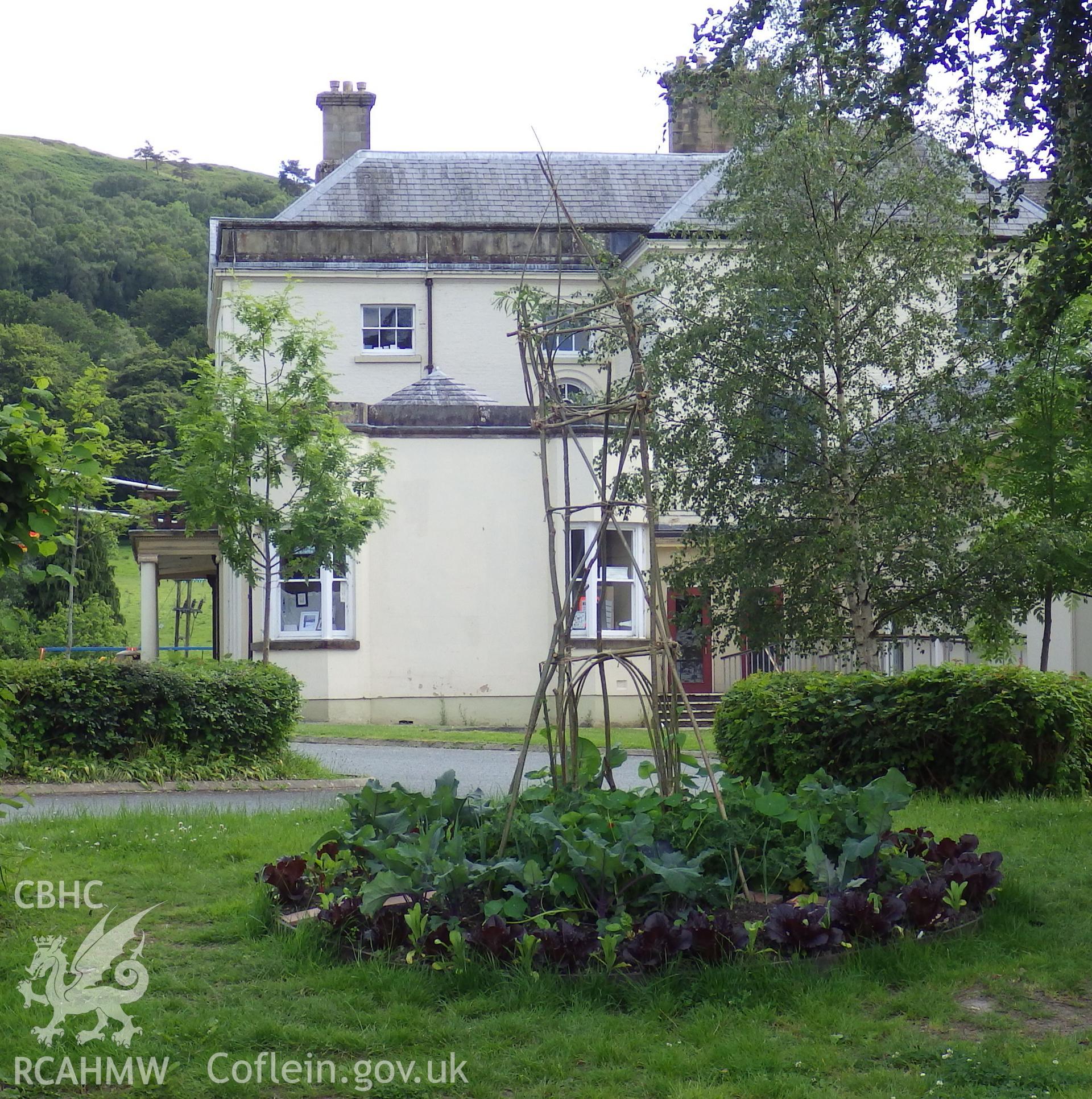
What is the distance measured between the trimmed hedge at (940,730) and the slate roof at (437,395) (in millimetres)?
13305

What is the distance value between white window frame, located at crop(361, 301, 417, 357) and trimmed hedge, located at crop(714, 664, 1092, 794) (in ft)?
61.4

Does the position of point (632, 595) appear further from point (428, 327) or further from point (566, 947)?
point (566, 947)

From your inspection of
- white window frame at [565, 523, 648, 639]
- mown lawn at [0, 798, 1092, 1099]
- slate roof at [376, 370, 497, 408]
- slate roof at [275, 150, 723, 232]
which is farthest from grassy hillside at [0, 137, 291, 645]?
mown lawn at [0, 798, 1092, 1099]

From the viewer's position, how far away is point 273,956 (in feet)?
18.1

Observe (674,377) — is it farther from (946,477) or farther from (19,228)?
(19,228)

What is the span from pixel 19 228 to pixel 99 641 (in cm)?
5553

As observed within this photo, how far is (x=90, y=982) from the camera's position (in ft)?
16.7

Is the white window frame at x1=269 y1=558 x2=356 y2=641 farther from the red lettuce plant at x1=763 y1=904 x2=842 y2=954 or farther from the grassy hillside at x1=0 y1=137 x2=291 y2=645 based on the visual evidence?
the red lettuce plant at x1=763 y1=904 x2=842 y2=954

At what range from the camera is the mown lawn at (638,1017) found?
13.8 feet

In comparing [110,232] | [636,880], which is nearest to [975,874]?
[636,880]

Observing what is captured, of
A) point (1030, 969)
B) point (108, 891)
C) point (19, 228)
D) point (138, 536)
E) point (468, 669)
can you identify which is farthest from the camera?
point (19, 228)

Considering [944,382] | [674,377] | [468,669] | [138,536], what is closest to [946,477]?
[944,382]

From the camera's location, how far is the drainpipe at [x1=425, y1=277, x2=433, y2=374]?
2758cm

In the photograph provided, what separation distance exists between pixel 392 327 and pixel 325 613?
8323mm
